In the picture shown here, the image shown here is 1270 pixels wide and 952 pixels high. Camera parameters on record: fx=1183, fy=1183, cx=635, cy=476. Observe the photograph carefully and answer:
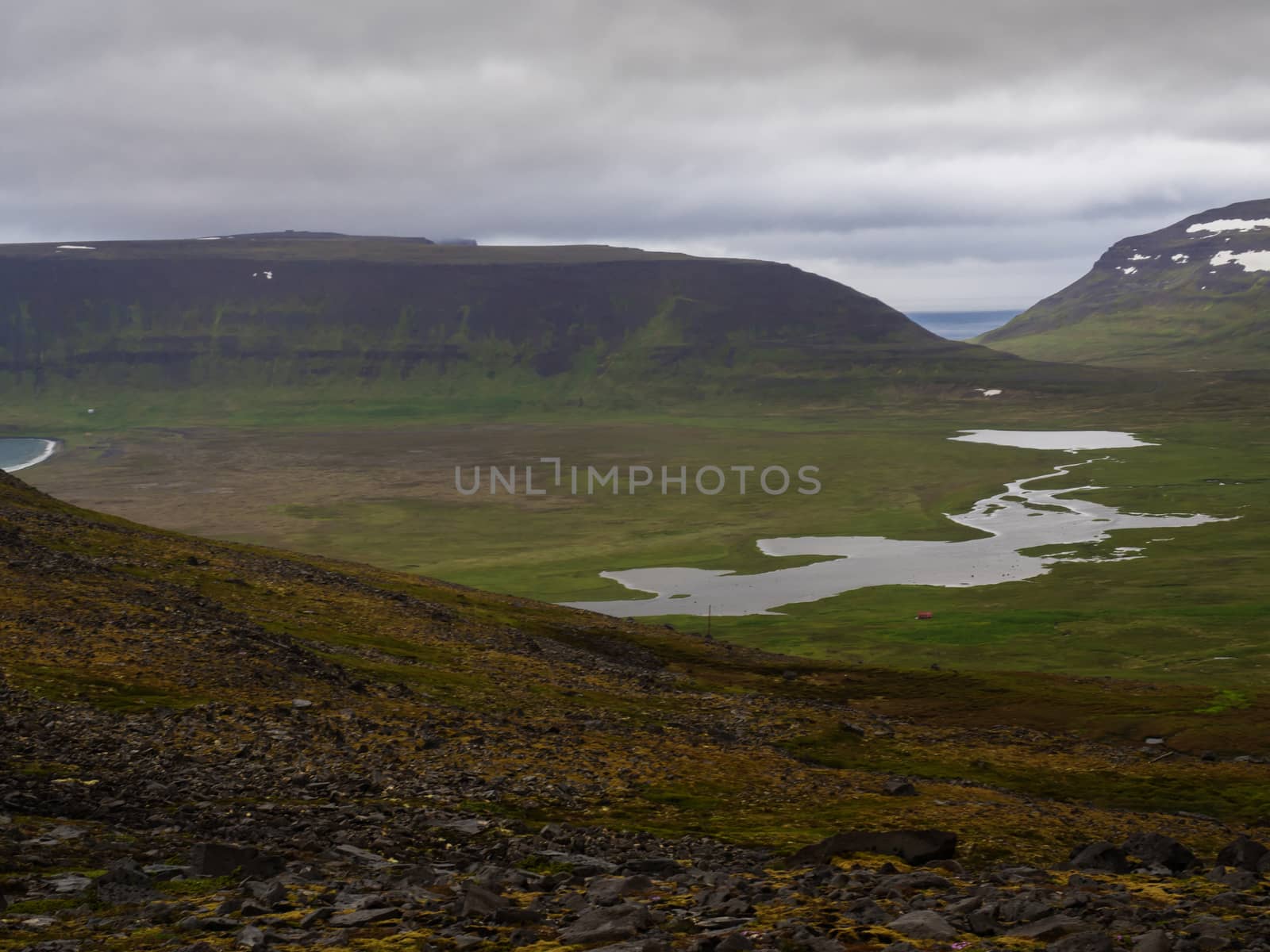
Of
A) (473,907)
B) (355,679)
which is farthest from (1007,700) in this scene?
(473,907)

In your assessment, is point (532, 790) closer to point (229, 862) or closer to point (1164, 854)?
point (229, 862)

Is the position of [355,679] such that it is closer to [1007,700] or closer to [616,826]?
[616,826]

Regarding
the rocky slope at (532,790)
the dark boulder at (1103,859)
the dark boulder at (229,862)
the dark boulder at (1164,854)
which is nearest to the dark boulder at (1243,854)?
Result: the rocky slope at (532,790)

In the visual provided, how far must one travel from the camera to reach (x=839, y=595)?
5246 inches

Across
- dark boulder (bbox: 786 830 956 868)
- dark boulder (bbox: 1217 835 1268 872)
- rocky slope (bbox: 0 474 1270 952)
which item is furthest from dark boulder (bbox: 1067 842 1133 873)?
dark boulder (bbox: 786 830 956 868)

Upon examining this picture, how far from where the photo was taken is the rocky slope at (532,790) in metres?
20.6

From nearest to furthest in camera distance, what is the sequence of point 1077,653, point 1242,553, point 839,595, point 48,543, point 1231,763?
point 1231,763 < point 48,543 < point 1077,653 < point 839,595 < point 1242,553

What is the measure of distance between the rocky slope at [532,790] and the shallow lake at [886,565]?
2377 inches

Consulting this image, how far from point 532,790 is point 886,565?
408ft

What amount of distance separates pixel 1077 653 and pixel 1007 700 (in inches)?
1503

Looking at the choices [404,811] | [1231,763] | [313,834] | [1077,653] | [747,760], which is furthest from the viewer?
[1077,653]

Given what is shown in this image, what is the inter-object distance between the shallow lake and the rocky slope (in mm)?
60379

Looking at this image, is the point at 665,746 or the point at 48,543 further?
the point at 48,543

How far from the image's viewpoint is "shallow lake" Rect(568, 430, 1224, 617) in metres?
132
